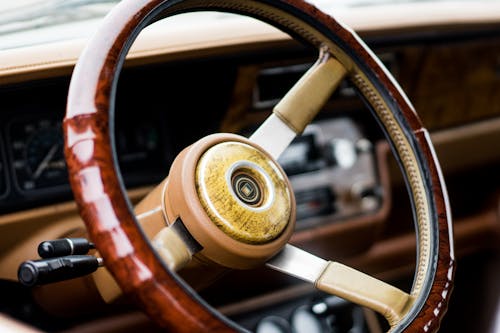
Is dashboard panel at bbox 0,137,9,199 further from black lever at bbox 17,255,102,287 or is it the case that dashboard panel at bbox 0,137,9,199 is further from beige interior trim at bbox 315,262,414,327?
beige interior trim at bbox 315,262,414,327

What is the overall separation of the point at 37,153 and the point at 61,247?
1.60 feet

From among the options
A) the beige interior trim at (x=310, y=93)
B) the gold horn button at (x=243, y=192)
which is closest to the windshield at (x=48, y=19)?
the beige interior trim at (x=310, y=93)

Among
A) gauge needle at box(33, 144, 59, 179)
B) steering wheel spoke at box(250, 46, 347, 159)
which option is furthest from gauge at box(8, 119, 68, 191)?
steering wheel spoke at box(250, 46, 347, 159)

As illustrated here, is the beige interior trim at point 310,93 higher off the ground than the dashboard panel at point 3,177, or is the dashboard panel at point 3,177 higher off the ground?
the beige interior trim at point 310,93

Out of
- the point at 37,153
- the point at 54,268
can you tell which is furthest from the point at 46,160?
the point at 54,268

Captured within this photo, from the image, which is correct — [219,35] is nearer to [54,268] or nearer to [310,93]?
[310,93]

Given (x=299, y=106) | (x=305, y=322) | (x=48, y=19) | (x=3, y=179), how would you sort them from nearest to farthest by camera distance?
1. (x=299, y=106)
2. (x=3, y=179)
3. (x=48, y=19)
4. (x=305, y=322)

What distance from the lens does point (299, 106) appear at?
4.09 feet

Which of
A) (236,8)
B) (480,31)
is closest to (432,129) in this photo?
(480,31)

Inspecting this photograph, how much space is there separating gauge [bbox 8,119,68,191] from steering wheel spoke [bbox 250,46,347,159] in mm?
475

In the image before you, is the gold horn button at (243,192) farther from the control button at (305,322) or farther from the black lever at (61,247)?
the control button at (305,322)

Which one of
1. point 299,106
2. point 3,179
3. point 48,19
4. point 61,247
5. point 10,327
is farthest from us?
point 48,19

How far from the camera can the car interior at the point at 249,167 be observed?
0.99 m

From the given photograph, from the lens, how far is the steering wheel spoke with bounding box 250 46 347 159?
3.99ft
